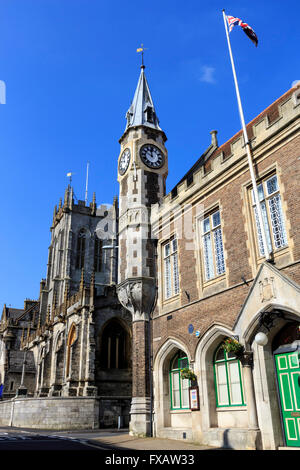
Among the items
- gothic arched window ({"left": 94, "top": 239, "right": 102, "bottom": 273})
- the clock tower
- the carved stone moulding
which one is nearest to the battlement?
the clock tower

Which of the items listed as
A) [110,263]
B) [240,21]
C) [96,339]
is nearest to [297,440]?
[240,21]

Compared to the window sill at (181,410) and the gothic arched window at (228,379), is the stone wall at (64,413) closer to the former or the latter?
the window sill at (181,410)

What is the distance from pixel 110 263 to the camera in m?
65.6

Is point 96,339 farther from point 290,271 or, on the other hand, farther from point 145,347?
point 290,271

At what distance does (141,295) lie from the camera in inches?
733

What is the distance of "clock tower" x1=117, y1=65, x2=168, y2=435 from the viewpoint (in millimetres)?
17766

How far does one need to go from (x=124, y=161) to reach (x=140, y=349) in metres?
10.1

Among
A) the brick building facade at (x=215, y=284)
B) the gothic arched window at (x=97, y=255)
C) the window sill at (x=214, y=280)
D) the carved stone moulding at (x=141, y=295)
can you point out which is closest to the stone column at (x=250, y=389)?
the brick building facade at (x=215, y=284)

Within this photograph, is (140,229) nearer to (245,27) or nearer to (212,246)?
(212,246)

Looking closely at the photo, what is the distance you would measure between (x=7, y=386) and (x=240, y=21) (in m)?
50.5

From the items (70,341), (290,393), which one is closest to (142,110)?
(290,393)

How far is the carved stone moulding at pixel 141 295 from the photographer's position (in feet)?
61.3

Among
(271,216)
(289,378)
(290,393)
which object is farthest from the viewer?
(271,216)

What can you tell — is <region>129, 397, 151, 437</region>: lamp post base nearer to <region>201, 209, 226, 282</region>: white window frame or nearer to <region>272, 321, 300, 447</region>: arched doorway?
<region>201, 209, 226, 282</region>: white window frame
